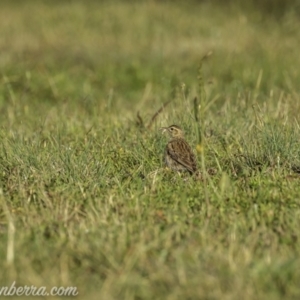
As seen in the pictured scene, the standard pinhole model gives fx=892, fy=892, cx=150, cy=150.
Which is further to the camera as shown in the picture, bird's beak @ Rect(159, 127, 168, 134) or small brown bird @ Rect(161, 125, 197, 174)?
bird's beak @ Rect(159, 127, 168, 134)

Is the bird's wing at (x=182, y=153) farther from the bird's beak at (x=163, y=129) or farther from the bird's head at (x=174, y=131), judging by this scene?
the bird's beak at (x=163, y=129)

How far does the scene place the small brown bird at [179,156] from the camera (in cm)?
686

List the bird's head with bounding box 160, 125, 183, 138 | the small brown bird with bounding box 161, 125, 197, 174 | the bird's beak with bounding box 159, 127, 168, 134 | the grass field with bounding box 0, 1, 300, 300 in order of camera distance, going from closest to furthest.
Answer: the grass field with bounding box 0, 1, 300, 300 < the small brown bird with bounding box 161, 125, 197, 174 < the bird's head with bounding box 160, 125, 183, 138 < the bird's beak with bounding box 159, 127, 168, 134

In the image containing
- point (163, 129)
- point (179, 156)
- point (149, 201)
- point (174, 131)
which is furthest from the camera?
point (163, 129)

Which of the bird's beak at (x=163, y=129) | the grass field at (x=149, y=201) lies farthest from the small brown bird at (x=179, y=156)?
the bird's beak at (x=163, y=129)

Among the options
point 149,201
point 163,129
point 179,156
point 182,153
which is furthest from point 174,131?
point 149,201

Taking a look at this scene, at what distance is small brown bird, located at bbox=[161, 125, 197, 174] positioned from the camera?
6863mm

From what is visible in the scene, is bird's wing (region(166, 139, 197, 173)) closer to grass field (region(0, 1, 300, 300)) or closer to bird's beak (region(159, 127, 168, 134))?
grass field (region(0, 1, 300, 300))

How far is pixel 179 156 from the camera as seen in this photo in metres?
6.85

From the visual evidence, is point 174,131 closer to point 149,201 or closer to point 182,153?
point 182,153

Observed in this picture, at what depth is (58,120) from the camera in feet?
29.4

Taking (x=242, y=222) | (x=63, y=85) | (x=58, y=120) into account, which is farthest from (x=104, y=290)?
(x=63, y=85)

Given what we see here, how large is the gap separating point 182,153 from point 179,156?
0.53ft

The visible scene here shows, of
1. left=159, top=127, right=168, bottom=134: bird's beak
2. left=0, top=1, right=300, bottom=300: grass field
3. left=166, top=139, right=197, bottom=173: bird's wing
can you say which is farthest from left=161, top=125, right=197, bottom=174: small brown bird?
left=159, top=127, right=168, bottom=134: bird's beak
